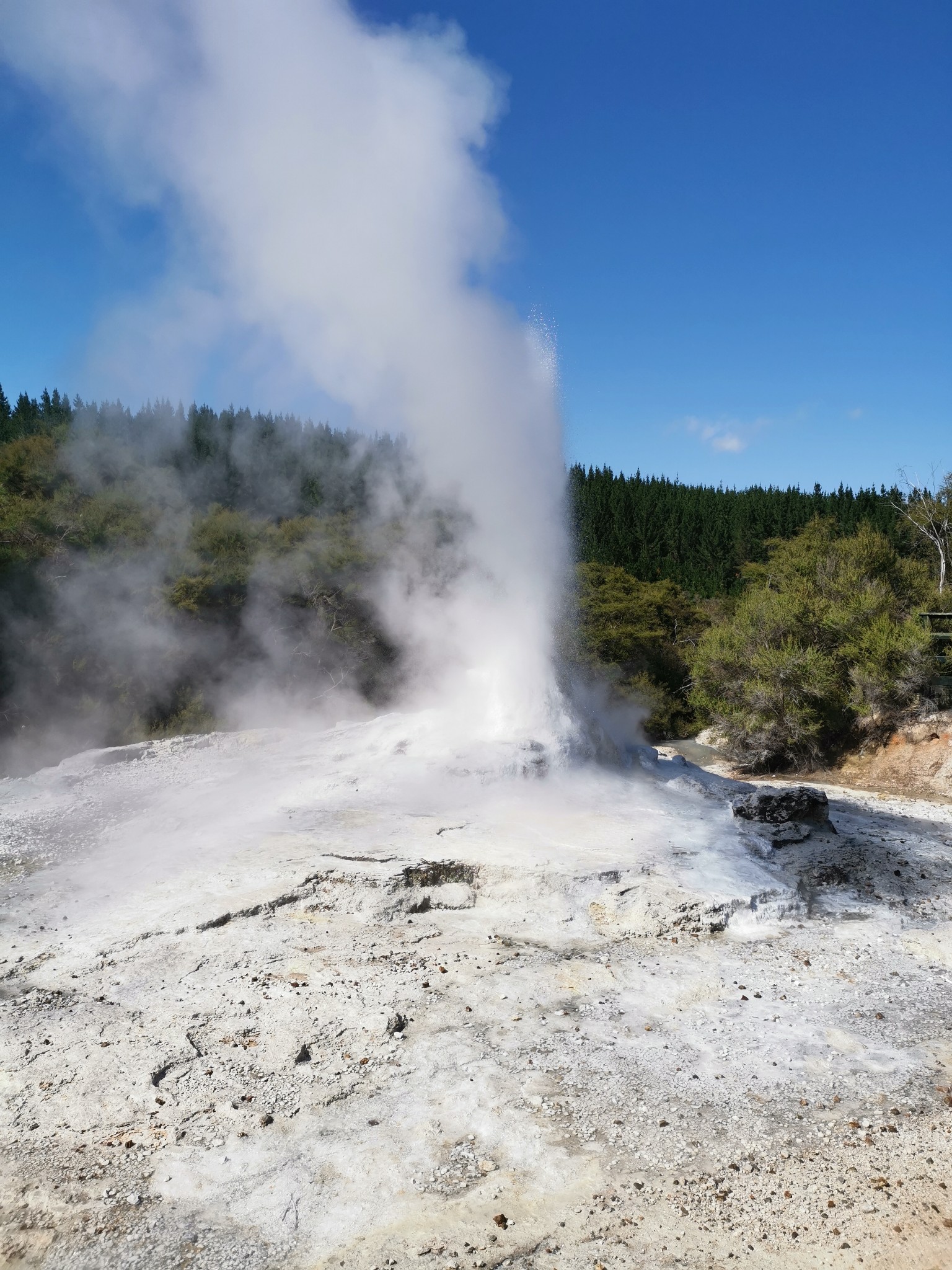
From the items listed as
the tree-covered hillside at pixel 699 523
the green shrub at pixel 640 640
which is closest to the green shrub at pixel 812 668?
the green shrub at pixel 640 640

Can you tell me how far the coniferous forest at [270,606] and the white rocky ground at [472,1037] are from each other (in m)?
6.58

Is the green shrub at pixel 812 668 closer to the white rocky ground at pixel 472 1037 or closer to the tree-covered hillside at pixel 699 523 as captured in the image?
the white rocky ground at pixel 472 1037

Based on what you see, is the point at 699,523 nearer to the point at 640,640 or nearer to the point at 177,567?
the point at 640,640

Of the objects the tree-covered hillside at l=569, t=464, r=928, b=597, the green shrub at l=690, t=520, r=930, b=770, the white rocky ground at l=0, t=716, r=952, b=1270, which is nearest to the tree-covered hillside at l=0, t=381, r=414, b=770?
the green shrub at l=690, t=520, r=930, b=770

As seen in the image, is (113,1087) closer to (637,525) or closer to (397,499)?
(397,499)

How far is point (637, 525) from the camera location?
39594 mm

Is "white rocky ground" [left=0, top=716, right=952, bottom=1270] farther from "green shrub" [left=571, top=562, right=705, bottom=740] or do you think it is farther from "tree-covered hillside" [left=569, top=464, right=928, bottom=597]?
"tree-covered hillside" [left=569, top=464, right=928, bottom=597]

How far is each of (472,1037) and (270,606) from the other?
13374mm

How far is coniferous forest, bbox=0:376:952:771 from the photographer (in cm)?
1365

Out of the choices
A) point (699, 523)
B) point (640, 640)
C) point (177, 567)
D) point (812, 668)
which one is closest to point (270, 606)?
point (177, 567)

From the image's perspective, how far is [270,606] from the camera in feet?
53.2

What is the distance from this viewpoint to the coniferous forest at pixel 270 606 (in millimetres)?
13648

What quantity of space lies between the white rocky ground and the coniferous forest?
21.6 feet

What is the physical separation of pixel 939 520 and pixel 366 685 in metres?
17.8
